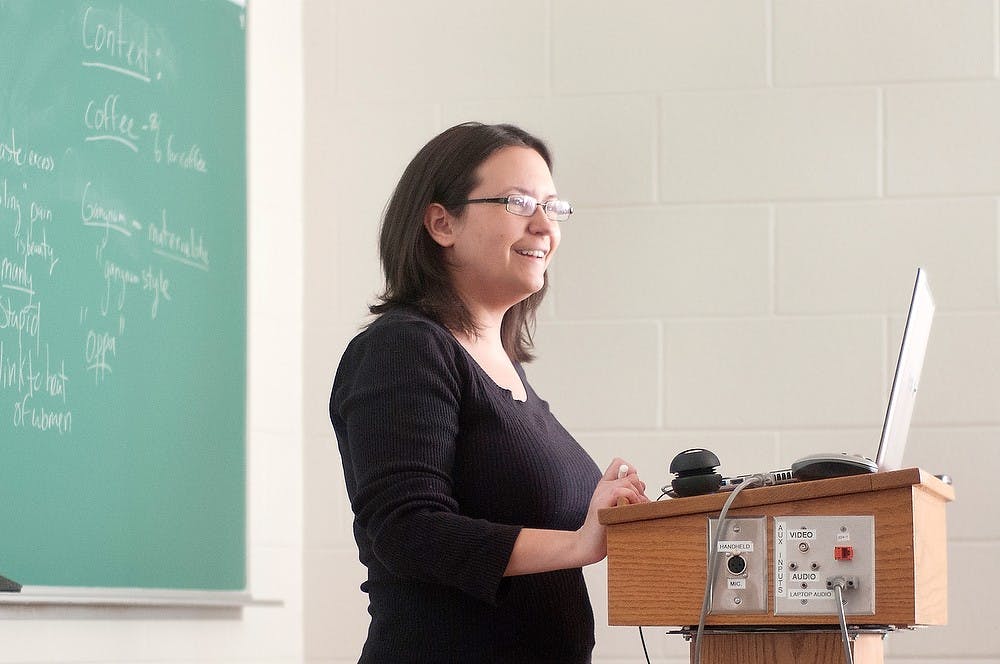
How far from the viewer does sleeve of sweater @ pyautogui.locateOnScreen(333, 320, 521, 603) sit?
1554 mm

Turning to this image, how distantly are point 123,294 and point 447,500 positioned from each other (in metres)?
0.93

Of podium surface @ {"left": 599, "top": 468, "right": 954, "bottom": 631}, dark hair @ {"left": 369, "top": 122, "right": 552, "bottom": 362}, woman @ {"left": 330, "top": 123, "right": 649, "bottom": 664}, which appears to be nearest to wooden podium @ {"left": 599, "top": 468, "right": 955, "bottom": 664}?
podium surface @ {"left": 599, "top": 468, "right": 954, "bottom": 631}

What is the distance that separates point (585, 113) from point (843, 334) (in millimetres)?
774

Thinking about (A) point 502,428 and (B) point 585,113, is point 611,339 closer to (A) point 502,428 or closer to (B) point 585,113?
(B) point 585,113

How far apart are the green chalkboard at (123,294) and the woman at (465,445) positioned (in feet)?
1.79

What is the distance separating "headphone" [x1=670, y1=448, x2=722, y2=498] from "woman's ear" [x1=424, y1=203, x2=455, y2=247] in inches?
24.5

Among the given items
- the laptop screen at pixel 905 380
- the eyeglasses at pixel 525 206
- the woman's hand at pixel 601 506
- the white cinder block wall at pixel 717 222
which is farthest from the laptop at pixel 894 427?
the white cinder block wall at pixel 717 222

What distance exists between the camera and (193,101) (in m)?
2.53

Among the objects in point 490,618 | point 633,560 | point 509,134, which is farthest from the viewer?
point 509,134

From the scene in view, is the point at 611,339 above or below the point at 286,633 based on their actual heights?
above

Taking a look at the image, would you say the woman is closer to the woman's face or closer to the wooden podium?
the woman's face

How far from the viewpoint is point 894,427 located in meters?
1.47

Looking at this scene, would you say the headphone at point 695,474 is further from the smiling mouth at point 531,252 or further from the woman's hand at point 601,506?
the smiling mouth at point 531,252

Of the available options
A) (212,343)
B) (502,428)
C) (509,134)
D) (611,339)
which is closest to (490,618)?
(502,428)
